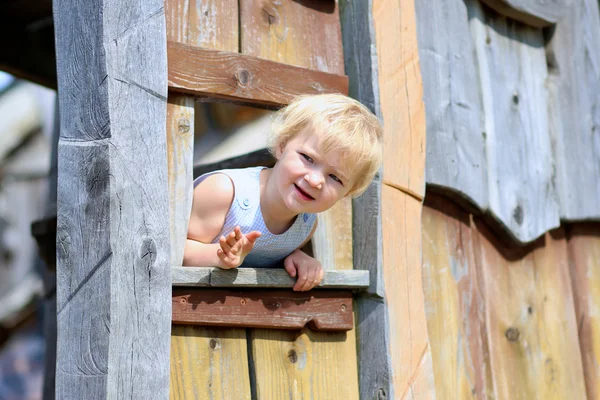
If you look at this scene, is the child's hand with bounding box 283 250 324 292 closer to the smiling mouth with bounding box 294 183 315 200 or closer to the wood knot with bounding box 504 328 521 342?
the smiling mouth with bounding box 294 183 315 200

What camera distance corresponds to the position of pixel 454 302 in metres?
2.81

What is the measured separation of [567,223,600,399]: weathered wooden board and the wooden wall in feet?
3.96

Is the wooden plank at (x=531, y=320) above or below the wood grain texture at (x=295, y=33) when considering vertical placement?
below

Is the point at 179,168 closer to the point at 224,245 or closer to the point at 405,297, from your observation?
the point at 224,245

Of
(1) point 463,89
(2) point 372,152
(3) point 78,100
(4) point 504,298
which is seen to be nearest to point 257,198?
(2) point 372,152

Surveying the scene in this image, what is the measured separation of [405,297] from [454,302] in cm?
40

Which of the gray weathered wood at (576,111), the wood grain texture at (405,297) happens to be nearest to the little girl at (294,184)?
the wood grain texture at (405,297)

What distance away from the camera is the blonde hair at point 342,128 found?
218cm

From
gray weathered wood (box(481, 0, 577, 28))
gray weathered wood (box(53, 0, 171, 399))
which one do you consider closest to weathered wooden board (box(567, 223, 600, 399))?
gray weathered wood (box(481, 0, 577, 28))

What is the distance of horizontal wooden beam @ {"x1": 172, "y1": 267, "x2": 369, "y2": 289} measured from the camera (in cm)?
204

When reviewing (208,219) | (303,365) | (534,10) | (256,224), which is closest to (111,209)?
(208,219)

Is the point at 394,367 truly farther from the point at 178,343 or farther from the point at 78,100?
the point at 78,100

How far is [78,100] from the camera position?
1923mm

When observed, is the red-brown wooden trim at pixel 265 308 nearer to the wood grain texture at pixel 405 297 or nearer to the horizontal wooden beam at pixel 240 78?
the wood grain texture at pixel 405 297
